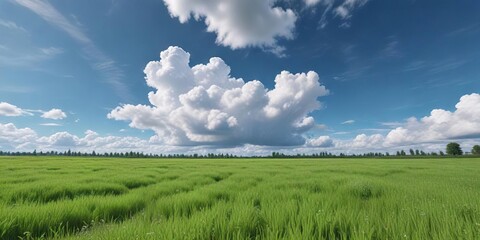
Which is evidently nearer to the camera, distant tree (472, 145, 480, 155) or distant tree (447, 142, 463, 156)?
distant tree (447, 142, 463, 156)

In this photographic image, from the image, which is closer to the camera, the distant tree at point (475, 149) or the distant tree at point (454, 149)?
the distant tree at point (454, 149)

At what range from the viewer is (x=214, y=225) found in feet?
10.00

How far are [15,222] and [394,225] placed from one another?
5.23 meters

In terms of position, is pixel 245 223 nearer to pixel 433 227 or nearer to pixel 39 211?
pixel 433 227

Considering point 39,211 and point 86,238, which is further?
point 39,211

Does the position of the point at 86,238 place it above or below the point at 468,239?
below

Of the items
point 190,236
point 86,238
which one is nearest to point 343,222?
point 190,236

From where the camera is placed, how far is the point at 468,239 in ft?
7.40

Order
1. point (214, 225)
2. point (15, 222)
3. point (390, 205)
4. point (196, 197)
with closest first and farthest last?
point (214, 225), point (15, 222), point (390, 205), point (196, 197)

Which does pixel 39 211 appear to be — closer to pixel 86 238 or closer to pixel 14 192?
pixel 86 238

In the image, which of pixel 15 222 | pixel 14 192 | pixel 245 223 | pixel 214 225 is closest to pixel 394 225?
pixel 245 223

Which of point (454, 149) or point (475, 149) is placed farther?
point (475, 149)

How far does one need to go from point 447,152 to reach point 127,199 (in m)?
165

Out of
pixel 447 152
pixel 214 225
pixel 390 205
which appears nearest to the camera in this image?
pixel 214 225
